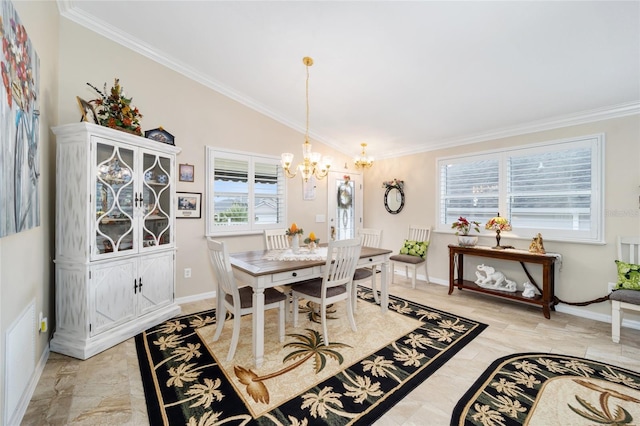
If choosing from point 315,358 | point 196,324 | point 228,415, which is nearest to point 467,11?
point 315,358

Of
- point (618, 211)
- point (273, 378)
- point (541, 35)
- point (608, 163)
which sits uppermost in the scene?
point (541, 35)

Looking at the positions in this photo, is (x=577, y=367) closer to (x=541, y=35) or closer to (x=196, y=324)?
(x=541, y=35)

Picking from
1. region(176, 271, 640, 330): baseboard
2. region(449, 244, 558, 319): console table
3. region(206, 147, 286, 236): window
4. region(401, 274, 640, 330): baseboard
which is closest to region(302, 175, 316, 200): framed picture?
region(206, 147, 286, 236): window

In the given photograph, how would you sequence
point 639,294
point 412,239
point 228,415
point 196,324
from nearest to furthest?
point 228,415, point 639,294, point 196,324, point 412,239

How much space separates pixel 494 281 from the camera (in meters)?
3.89

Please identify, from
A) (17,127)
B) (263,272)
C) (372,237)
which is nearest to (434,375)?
(263,272)

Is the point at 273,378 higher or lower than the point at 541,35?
lower

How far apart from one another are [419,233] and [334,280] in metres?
2.84

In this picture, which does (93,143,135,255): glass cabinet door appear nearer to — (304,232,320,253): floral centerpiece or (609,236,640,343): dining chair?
(304,232,320,253): floral centerpiece

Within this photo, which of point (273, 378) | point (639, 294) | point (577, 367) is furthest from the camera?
point (639, 294)

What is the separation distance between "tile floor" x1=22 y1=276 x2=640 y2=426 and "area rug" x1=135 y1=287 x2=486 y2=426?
0.09m

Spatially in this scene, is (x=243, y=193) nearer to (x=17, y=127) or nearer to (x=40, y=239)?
(x=40, y=239)

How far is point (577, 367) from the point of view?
2277mm

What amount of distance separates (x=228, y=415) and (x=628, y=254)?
4.39 m
